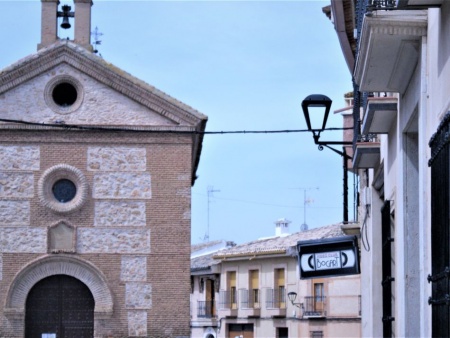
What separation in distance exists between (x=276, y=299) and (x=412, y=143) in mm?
37814

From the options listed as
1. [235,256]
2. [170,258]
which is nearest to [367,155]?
[170,258]

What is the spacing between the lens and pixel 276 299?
44906mm

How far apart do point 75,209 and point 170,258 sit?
249 centimetres

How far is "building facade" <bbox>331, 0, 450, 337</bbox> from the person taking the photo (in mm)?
5172

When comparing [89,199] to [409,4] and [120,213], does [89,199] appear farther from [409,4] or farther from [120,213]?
[409,4]

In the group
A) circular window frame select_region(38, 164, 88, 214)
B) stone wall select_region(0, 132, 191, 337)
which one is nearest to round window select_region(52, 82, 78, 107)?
stone wall select_region(0, 132, 191, 337)

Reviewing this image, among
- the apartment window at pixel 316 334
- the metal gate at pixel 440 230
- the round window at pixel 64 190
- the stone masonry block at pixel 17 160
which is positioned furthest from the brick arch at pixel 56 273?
the metal gate at pixel 440 230

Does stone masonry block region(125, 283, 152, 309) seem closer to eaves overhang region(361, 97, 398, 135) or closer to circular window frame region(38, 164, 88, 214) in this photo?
circular window frame region(38, 164, 88, 214)

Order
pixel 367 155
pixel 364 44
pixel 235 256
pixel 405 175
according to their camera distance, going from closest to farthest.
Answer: pixel 364 44
pixel 405 175
pixel 367 155
pixel 235 256

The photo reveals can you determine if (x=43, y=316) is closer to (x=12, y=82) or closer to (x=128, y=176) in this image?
(x=128, y=176)

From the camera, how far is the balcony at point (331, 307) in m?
41.5

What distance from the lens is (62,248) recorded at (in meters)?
24.7

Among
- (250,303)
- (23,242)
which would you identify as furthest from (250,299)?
(23,242)

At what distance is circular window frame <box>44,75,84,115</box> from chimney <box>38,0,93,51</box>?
985 mm
